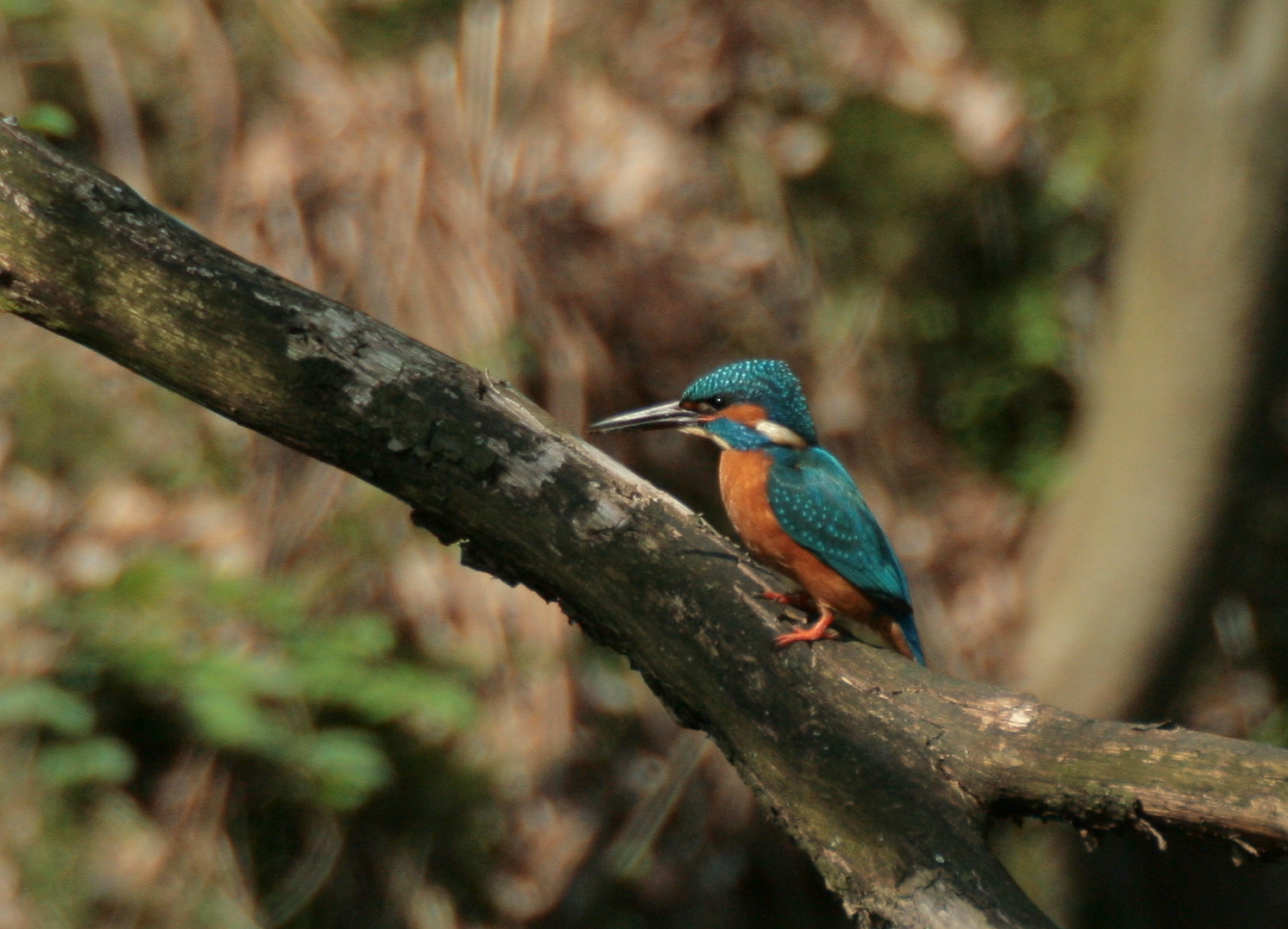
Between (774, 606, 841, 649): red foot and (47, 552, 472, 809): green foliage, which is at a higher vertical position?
(774, 606, 841, 649): red foot

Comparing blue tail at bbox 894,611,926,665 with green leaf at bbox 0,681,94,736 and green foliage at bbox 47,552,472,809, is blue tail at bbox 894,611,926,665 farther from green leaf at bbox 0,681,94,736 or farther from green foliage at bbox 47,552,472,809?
green leaf at bbox 0,681,94,736

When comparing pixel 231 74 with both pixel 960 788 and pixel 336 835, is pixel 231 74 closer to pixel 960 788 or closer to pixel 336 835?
pixel 336 835

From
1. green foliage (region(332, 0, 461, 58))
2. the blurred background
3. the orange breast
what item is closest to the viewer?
the orange breast

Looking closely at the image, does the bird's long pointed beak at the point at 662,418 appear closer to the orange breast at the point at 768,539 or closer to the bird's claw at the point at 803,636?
the orange breast at the point at 768,539

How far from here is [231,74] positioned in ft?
16.0

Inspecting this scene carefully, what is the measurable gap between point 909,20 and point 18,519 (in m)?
4.23

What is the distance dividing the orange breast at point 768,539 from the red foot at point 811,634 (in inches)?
21.2

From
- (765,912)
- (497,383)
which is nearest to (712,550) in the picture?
(497,383)

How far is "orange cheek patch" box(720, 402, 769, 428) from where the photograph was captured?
2.99m

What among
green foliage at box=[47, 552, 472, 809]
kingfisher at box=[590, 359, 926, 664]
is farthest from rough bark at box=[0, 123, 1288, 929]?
green foliage at box=[47, 552, 472, 809]

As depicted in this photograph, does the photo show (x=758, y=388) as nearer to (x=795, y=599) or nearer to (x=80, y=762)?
(x=795, y=599)

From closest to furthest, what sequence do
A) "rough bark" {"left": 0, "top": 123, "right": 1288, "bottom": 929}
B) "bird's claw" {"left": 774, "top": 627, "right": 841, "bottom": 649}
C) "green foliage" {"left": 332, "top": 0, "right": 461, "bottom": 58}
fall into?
1. "rough bark" {"left": 0, "top": 123, "right": 1288, "bottom": 929}
2. "bird's claw" {"left": 774, "top": 627, "right": 841, "bottom": 649}
3. "green foliage" {"left": 332, "top": 0, "right": 461, "bottom": 58}

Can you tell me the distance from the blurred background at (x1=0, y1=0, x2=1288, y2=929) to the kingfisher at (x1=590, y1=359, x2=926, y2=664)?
1.60 meters


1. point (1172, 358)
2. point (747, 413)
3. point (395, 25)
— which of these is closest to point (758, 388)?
point (747, 413)
